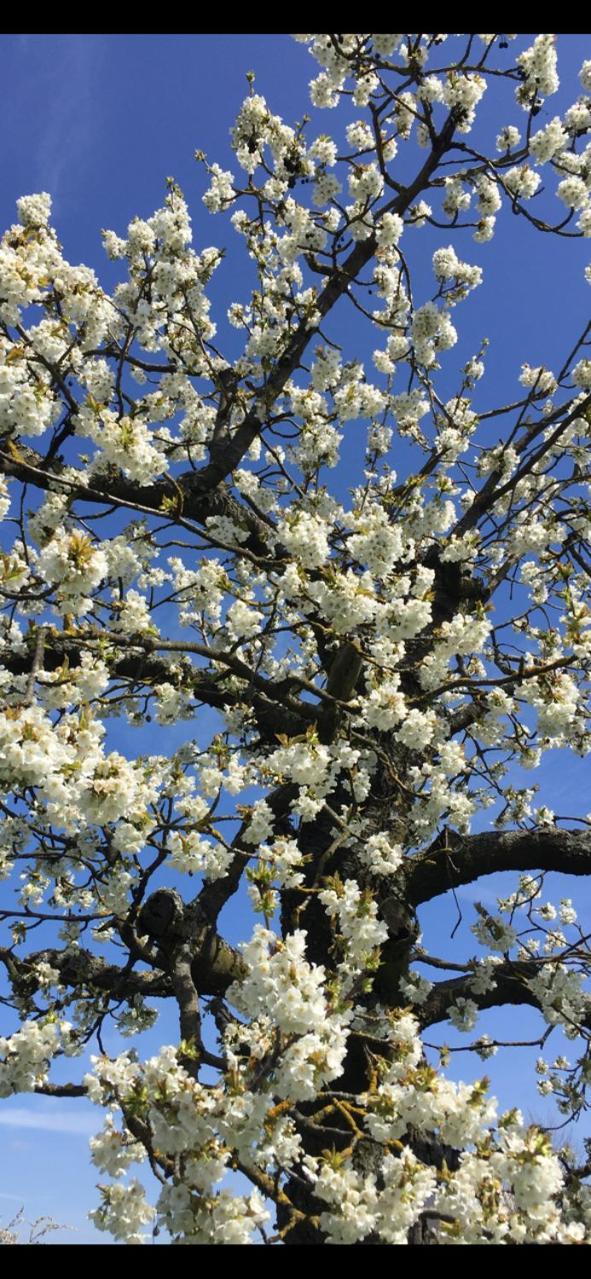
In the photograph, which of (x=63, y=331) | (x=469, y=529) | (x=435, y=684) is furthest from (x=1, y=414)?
(x=469, y=529)

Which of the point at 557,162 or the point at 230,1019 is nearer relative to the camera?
the point at 230,1019

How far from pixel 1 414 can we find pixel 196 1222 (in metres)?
3.77

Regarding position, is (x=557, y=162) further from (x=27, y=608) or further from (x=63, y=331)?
(x=27, y=608)

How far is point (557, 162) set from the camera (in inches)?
275

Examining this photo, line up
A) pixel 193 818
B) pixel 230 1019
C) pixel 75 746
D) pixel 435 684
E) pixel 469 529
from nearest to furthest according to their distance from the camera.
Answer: pixel 75 746, pixel 193 818, pixel 230 1019, pixel 435 684, pixel 469 529

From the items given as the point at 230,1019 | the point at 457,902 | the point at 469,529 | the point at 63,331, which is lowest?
the point at 230,1019

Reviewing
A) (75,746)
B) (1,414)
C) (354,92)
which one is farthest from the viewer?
(354,92)

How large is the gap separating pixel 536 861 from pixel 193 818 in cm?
274
